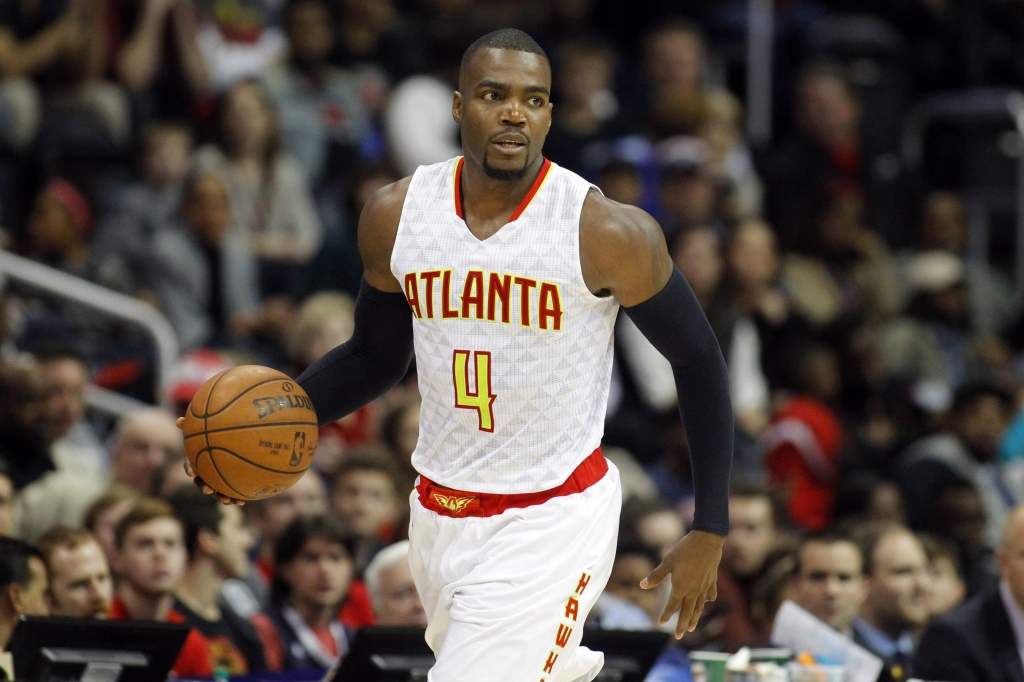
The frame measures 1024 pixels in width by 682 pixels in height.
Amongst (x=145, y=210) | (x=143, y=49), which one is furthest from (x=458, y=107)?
(x=143, y=49)

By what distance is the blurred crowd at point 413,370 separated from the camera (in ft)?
23.1

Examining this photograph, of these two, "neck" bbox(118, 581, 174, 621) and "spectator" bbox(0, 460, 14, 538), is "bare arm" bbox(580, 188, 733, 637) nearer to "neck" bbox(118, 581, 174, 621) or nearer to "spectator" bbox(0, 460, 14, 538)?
"neck" bbox(118, 581, 174, 621)

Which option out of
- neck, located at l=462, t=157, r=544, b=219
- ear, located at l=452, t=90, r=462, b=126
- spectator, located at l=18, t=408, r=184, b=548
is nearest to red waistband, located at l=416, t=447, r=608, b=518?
neck, located at l=462, t=157, r=544, b=219

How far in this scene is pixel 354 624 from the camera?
24.3 feet

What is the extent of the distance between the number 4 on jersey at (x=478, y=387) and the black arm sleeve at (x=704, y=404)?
1.43ft

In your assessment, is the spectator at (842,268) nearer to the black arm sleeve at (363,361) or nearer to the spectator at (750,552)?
the spectator at (750,552)

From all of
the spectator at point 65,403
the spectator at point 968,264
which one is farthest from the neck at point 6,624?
the spectator at point 968,264

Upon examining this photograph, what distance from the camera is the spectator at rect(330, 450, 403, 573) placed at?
7.82 m

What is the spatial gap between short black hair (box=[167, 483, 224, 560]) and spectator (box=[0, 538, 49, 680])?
1005mm

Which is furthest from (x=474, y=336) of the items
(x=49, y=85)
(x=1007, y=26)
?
(x=1007, y=26)

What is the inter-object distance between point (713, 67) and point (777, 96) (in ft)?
1.98

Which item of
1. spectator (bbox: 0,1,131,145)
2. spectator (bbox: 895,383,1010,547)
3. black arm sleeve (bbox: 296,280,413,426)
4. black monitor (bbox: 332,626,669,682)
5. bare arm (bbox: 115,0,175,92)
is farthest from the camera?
bare arm (bbox: 115,0,175,92)

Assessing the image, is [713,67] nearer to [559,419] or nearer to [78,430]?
[78,430]

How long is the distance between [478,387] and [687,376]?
594mm
